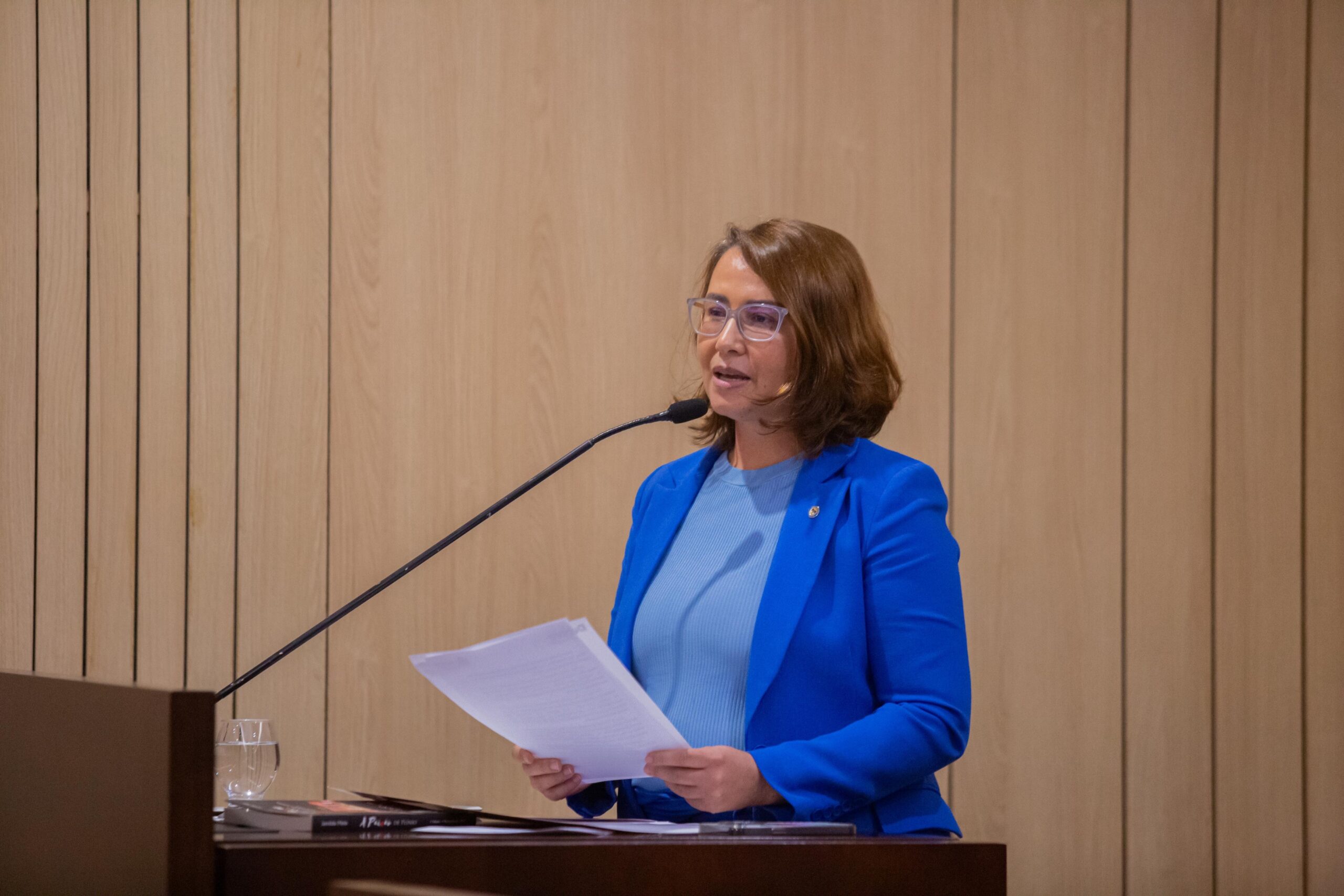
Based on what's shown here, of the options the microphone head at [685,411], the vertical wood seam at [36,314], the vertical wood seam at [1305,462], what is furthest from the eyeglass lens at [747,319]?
the vertical wood seam at [1305,462]

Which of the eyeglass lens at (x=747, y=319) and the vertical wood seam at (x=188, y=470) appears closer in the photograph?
the eyeglass lens at (x=747, y=319)

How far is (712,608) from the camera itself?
1.90 meters

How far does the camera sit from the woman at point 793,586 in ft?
5.50

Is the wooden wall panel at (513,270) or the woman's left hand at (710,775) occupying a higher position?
the wooden wall panel at (513,270)

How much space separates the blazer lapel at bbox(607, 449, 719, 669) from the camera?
6.64 ft

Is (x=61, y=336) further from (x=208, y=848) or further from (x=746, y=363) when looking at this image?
(x=208, y=848)

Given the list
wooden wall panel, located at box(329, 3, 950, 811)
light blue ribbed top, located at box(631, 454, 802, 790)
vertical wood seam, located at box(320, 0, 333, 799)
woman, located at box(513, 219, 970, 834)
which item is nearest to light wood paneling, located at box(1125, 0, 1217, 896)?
wooden wall panel, located at box(329, 3, 950, 811)

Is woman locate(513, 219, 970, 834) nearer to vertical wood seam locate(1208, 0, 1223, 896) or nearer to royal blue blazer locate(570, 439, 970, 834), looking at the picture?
royal blue blazer locate(570, 439, 970, 834)

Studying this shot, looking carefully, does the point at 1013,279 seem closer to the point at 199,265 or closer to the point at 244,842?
the point at 199,265

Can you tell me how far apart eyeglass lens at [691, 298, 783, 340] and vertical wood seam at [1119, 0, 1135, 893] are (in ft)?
6.22

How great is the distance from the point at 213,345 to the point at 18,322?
44cm

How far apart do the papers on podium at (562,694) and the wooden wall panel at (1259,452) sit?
8.43 feet

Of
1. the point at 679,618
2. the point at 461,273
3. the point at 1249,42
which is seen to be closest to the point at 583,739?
the point at 679,618

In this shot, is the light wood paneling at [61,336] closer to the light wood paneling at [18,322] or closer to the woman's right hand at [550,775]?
the light wood paneling at [18,322]
